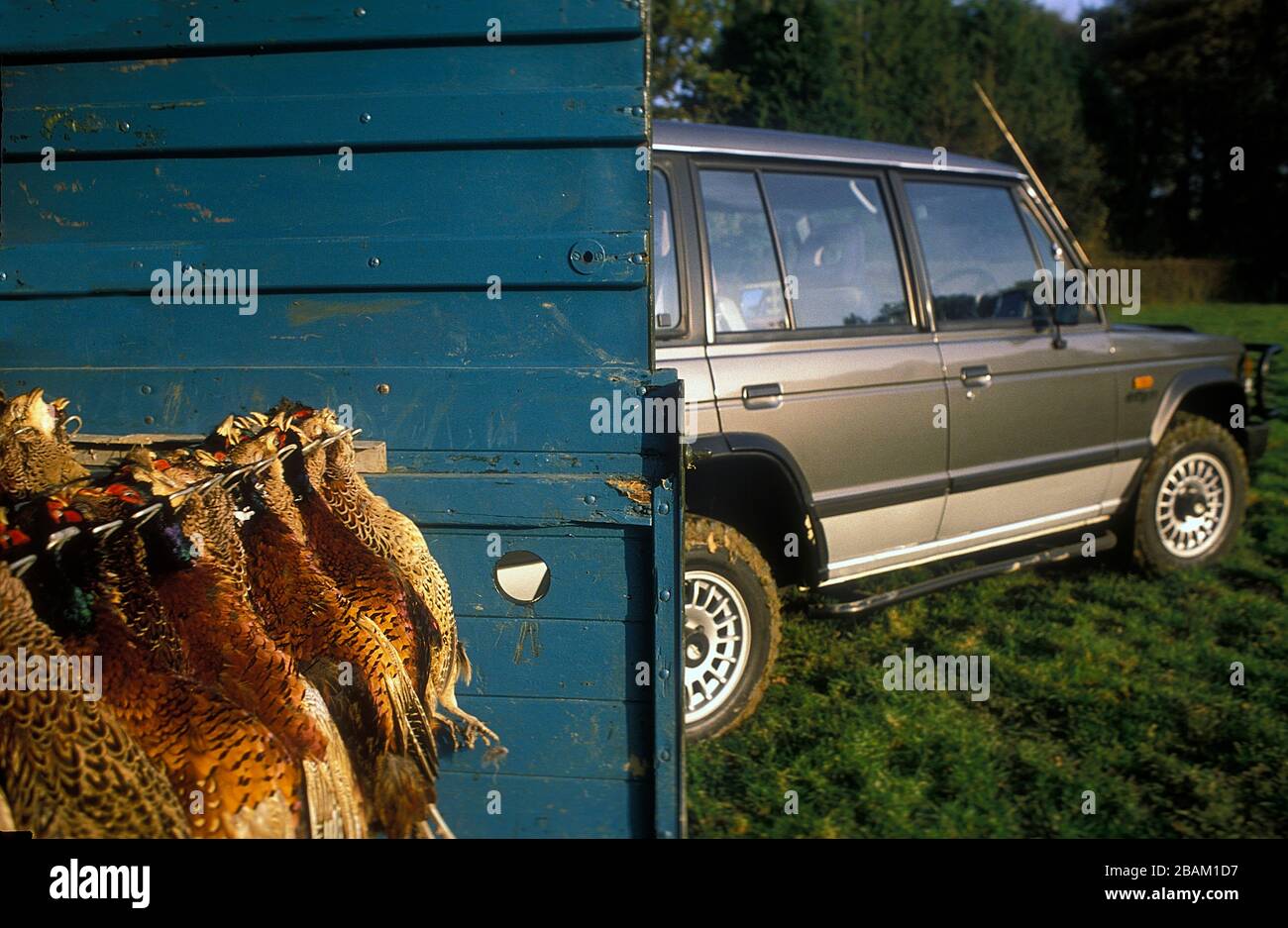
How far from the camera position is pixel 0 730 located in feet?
7.11

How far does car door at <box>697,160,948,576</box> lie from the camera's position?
378 cm

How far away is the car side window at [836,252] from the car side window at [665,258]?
0.50 meters

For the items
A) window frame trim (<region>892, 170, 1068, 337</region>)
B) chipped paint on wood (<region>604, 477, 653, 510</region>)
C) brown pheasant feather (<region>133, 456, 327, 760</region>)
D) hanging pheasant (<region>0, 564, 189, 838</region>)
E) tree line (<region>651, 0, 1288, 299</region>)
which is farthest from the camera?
tree line (<region>651, 0, 1288, 299</region>)

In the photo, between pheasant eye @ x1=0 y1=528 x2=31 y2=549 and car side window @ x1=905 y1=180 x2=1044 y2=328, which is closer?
pheasant eye @ x1=0 y1=528 x2=31 y2=549

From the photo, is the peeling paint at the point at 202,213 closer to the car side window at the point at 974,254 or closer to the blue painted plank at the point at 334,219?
the blue painted plank at the point at 334,219

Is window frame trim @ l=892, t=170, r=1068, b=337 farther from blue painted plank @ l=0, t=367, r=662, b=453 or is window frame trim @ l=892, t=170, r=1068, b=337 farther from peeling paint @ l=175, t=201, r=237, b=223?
peeling paint @ l=175, t=201, r=237, b=223

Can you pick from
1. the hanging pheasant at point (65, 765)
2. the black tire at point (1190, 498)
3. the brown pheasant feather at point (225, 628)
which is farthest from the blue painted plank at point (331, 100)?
the black tire at point (1190, 498)

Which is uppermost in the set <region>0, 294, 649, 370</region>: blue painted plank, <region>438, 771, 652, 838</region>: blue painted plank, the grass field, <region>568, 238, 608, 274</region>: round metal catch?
<region>568, 238, 608, 274</region>: round metal catch

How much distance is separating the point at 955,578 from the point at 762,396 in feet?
4.54

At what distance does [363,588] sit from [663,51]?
1530 centimetres

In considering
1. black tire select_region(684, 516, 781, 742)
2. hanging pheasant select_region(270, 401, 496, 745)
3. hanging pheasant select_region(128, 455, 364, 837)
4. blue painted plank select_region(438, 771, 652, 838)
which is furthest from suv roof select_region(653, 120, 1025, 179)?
blue painted plank select_region(438, 771, 652, 838)

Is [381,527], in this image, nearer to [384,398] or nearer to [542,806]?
[384,398]

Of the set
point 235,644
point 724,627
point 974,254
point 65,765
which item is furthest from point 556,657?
point 974,254
